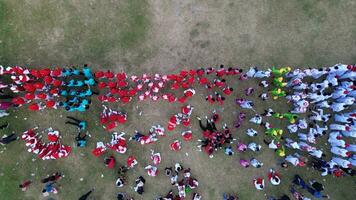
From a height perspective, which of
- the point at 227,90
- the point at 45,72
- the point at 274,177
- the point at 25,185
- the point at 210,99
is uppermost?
the point at 45,72

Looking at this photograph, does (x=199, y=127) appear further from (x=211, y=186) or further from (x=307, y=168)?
(x=307, y=168)

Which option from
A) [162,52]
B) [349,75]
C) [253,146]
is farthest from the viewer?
[162,52]

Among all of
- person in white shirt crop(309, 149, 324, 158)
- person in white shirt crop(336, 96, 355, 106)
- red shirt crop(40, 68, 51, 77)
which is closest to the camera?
red shirt crop(40, 68, 51, 77)

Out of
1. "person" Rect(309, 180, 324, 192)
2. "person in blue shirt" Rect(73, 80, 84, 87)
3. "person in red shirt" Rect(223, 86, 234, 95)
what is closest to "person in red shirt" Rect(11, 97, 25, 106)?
"person in blue shirt" Rect(73, 80, 84, 87)

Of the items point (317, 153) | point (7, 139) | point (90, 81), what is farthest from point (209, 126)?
point (7, 139)

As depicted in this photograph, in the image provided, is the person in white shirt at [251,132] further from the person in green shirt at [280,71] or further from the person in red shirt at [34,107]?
the person in red shirt at [34,107]

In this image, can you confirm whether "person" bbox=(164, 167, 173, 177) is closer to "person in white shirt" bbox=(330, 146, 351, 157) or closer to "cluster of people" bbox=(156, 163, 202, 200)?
"cluster of people" bbox=(156, 163, 202, 200)

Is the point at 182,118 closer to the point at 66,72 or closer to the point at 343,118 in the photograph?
the point at 66,72
